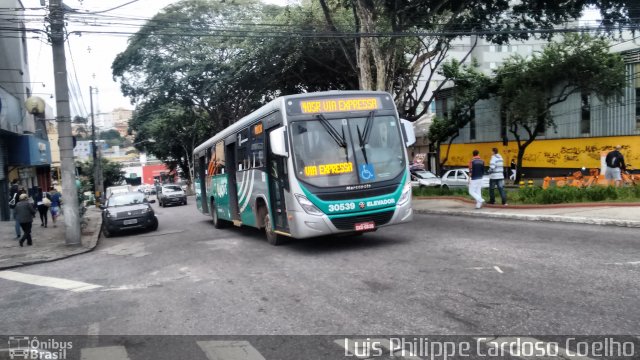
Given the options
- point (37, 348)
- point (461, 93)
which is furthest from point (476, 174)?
point (461, 93)

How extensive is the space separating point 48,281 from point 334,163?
18.7 feet

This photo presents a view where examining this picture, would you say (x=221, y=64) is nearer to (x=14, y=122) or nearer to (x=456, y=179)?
(x=14, y=122)

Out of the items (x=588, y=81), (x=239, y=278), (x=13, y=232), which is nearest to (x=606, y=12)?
(x=588, y=81)

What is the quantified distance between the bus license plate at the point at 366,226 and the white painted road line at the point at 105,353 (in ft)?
16.9

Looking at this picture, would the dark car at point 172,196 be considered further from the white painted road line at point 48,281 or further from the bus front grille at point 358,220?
the bus front grille at point 358,220

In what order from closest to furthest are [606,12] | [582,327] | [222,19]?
[582,327] → [606,12] → [222,19]

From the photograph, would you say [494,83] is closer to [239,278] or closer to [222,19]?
[222,19]

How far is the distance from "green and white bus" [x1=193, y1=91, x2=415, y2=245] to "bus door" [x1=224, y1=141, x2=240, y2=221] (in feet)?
9.99

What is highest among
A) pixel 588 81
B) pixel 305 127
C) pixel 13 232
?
pixel 588 81

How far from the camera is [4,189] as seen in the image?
23.2 m

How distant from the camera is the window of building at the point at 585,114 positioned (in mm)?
30641

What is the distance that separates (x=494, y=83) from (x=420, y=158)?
34.3 feet

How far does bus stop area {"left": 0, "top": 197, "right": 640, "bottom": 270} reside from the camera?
11328 mm

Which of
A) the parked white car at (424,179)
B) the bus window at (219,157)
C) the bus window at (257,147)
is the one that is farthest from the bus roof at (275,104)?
the parked white car at (424,179)
